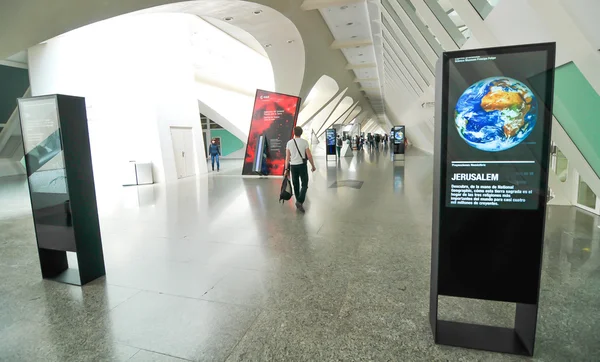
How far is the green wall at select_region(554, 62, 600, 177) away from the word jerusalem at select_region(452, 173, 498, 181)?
12.2 feet

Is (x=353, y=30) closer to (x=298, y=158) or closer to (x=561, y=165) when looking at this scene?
(x=561, y=165)

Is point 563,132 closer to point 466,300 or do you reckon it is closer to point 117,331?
point 466,300

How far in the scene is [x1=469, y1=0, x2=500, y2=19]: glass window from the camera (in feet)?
20.3

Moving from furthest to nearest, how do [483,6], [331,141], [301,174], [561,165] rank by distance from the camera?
1. [331,141]
2. [561,165]
3. [301,174]
4. [483,6]

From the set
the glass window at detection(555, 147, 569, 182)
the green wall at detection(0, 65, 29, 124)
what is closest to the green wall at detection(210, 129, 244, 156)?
the green wall at detection(0, 65, 29, 124)

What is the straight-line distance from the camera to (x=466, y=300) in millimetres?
3041

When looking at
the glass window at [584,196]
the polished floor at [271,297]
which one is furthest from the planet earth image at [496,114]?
the glass window at [584,196]

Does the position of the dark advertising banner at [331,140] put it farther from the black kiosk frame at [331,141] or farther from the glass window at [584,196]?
the glass window at [584,196]

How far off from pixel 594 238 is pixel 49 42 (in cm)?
1756

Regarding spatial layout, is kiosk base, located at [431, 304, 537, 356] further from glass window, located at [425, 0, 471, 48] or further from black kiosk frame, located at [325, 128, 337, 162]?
black kiosk frame, located at [325, 128, 337, 162]

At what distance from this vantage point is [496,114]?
6.91 feet

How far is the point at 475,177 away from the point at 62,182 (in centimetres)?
393

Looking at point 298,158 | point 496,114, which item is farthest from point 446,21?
point 496,114

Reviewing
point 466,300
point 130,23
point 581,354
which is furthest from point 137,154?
point 581,354
